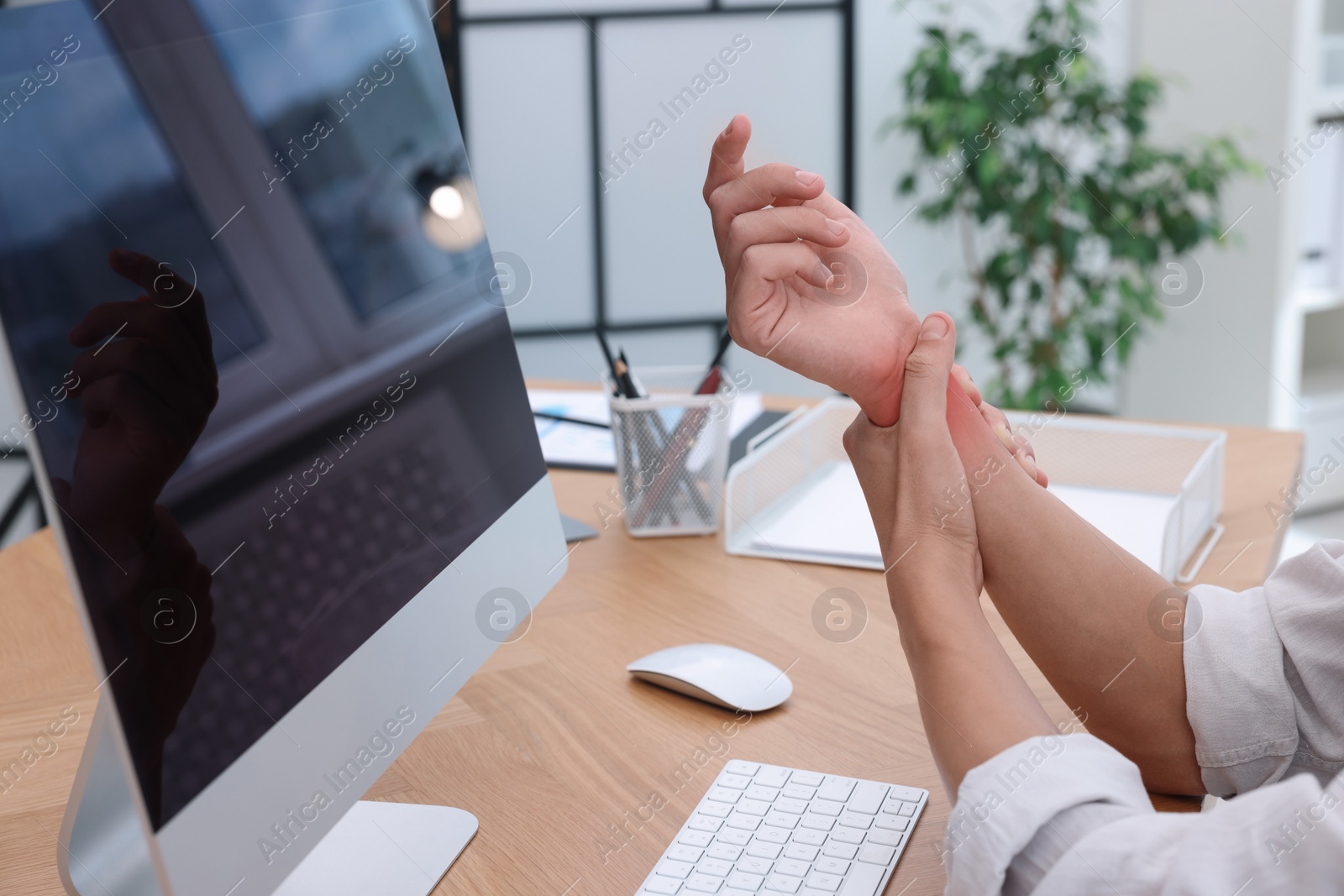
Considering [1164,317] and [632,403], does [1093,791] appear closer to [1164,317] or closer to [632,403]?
[632,403]

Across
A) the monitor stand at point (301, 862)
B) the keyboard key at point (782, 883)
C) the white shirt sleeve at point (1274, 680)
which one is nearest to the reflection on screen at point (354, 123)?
the monitor stand at point (301, 862)

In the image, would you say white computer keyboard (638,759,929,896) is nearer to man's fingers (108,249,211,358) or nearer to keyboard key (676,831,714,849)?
keyboard key (676,831,714,849)

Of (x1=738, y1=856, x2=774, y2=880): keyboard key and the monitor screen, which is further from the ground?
the monitor screen

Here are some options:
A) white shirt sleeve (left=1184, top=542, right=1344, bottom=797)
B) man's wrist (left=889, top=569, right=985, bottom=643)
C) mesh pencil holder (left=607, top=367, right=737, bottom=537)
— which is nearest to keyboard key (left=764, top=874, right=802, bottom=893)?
man's wrist (left=889, top=569, right=985, bottom=643)

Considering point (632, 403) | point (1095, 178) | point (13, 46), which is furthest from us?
point (1095, 178)

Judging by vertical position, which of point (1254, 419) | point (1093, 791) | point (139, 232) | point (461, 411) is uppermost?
point (139, 232)

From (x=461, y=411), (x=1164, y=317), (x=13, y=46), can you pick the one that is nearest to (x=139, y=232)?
(x=13, y=46)

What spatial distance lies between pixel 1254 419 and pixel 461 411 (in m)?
2.67

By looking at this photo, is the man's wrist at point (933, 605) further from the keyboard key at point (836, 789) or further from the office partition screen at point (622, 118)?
the office partition screen at point (622, 118)

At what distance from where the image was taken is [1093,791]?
1.64ft

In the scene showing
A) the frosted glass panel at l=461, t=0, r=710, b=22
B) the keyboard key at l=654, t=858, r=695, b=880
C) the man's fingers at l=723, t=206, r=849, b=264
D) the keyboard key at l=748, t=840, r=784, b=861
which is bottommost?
the keyboard key at l=748, t=840, r=784, b=861

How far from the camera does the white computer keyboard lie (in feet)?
1.85

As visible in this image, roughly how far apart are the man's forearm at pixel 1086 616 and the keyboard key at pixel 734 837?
0.24m

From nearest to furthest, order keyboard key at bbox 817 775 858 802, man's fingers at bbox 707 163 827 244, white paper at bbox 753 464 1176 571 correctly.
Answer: keyboard key at bbox 817 775 858 802, man's fingers at bbox 707 163 827 244, white paper at bbox 753 464 1176 571
